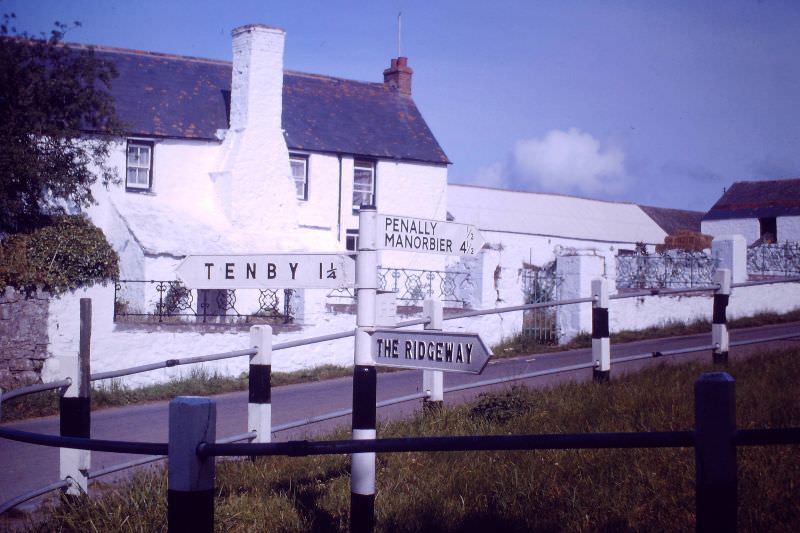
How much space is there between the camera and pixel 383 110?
29922 millimetres

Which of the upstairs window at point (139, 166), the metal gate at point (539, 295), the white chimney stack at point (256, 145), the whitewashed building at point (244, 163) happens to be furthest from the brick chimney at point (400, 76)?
the metal gate at point (539, 295)

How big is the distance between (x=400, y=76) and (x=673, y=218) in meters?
30.7

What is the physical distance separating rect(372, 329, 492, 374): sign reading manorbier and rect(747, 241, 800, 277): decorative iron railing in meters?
20.5

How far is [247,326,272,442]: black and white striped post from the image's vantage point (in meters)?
6.39

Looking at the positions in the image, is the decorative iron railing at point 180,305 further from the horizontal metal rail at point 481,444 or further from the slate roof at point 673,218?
the slate roof at point 673,218

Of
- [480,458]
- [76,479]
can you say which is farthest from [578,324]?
[76,479]

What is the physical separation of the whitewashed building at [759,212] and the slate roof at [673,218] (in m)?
6.22

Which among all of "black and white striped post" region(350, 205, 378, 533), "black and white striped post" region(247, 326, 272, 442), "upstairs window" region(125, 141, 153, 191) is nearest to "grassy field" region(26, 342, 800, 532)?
"black and white striped post" region(247, 326, 272, 442)

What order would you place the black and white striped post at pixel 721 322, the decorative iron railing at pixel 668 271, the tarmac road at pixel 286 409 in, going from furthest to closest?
1. the decorative iron railing at pixel 668 271
2. the black and white striped post at pixel 721 322
3. the tarmac road at pixel 286 409

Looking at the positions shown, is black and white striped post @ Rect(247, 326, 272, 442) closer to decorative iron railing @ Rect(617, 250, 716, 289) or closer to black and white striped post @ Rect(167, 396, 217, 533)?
black and white striped post @ Rect(167, 396, 217, 533)

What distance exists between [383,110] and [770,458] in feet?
84.4

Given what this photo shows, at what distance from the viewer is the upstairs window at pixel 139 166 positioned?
925 inches

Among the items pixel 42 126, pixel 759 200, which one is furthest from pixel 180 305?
pixel 759 200

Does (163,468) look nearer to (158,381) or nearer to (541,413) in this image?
(541,413)
